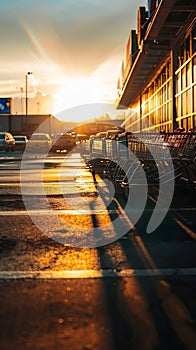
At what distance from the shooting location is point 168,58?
29.4 m

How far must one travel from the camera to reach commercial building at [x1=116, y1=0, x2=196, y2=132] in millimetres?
20806

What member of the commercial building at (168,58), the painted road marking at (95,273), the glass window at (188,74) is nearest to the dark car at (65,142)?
the commercial building at (168,58)

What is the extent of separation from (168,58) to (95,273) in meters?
25.2

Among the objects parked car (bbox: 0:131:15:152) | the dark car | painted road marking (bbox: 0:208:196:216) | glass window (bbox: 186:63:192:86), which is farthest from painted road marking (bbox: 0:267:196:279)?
parked car (bbox: 0:131:15:152)

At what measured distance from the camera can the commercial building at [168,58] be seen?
68.3 ft

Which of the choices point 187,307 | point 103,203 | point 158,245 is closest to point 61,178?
point 103,203

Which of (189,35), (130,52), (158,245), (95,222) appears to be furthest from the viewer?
(130,52)

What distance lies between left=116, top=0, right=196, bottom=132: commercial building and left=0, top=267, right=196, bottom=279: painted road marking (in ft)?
43.9

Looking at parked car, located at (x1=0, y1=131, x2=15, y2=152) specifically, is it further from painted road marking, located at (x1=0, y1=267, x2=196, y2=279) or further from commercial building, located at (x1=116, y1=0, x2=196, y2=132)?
painted road marking, located at (x1=0, y1=267, x2=196, y2=279)

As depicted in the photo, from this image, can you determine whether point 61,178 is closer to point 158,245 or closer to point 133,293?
point 158,245

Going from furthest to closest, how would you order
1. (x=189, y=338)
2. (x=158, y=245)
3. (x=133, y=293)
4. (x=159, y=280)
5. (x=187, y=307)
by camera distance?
(x=158, y=245)
(x=159, y=280)
(x=133, y=293)
(x=187, y=307)
(x=189, y=338)

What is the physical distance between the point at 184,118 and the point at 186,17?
5009mm

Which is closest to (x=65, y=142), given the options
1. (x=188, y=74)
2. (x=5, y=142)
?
(x=5, y=142)

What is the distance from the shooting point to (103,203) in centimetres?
1105
